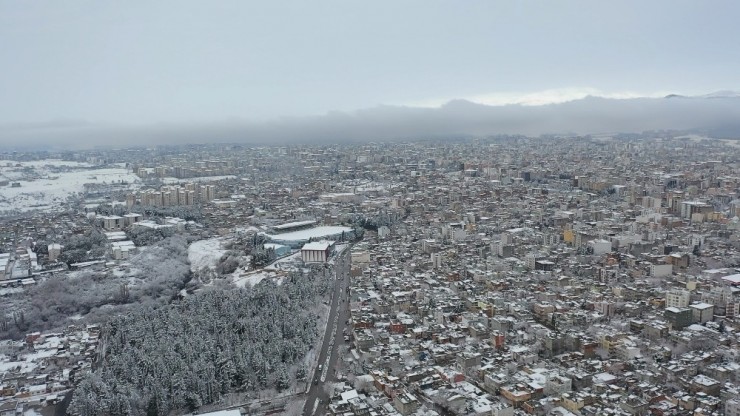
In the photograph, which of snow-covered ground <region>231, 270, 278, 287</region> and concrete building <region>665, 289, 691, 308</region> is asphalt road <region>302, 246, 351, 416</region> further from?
concrete building <region>665, 289, 691, 308</region>

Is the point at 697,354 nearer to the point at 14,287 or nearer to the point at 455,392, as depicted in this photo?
the point at 455,392

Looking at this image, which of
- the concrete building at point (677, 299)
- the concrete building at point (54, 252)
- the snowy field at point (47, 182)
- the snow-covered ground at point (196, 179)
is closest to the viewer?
the concrete building at point (677, 299)

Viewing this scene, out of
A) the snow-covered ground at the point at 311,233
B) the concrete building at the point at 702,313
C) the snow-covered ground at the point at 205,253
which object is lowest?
the snow-covered ground at the point at 205,253

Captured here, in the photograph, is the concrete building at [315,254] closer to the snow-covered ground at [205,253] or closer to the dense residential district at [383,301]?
the dense residential district at [383,301]

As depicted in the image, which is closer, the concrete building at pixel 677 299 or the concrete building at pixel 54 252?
the concrete building at pixel 677 299

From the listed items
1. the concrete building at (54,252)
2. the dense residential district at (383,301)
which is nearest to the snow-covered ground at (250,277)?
the dense residential district at (383,301)
